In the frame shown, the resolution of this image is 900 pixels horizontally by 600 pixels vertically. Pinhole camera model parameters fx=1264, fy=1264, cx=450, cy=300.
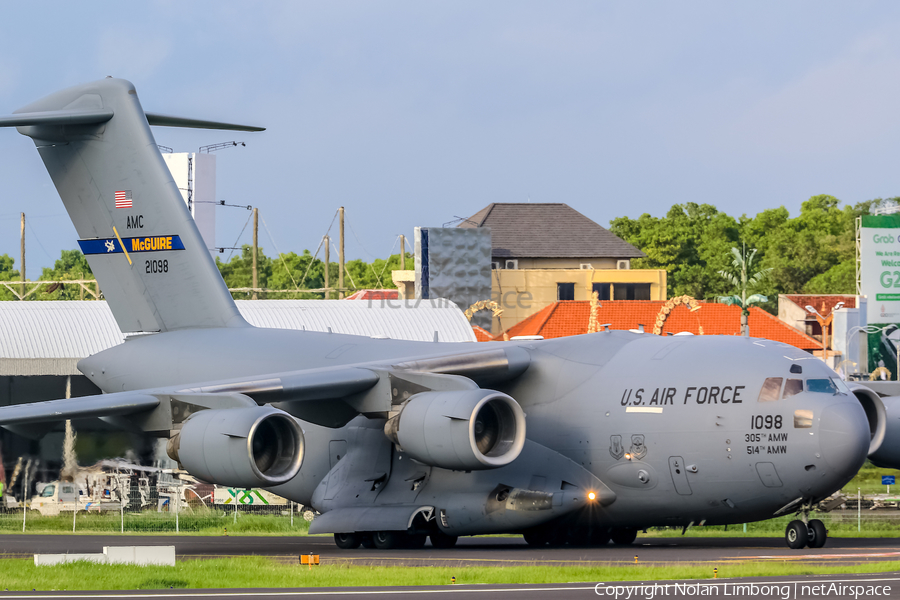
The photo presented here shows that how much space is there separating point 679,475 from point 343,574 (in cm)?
516

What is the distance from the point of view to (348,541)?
60.4 ft

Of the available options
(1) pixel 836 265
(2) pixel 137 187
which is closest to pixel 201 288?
(2) pixel 137 187

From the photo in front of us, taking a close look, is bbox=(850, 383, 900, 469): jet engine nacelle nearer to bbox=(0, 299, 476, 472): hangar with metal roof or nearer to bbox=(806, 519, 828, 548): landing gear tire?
bbox=(806, 519, 828, 548): landing gear tire

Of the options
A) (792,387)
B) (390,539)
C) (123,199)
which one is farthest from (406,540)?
(123,199)

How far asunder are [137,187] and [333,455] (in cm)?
569

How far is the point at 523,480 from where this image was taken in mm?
17109

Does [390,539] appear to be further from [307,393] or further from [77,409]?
[77,409]

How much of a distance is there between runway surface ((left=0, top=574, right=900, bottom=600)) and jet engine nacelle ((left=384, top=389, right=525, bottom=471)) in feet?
12.1

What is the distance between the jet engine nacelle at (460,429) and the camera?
15.6 meters

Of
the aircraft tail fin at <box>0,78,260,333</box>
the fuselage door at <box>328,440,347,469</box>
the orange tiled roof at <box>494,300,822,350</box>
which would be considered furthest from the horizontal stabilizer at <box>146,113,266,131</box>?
the orange tiled roof at <box>494,300,822,350</box>

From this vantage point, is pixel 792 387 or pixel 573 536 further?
pixel 573 536

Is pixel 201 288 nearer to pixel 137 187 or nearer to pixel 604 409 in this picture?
pixel 137 187

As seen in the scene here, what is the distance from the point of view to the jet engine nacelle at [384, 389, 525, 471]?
15.6 meters

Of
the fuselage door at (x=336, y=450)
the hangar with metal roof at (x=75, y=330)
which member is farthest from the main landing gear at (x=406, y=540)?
the hangar with metal roof at (x=75, y=330)
